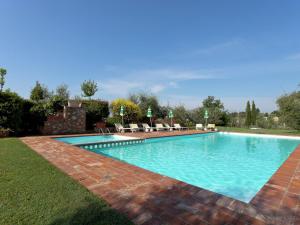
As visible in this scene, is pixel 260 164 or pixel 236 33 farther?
pixel 236 33

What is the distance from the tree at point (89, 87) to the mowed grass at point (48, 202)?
18949 mm

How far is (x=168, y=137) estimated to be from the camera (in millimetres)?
13008

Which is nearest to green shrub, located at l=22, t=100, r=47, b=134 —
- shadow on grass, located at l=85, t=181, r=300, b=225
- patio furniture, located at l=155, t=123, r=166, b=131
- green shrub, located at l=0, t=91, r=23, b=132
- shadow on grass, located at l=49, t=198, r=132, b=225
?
green shrub, located at l=0, t=91, r=23, b=132

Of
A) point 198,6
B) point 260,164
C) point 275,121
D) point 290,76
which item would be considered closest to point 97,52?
point 198,6

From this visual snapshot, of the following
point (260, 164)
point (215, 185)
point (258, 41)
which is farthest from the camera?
point (258, 41)

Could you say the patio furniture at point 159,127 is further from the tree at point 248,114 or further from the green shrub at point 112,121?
the tree at point 248,114

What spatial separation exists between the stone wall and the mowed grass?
31.7 ft

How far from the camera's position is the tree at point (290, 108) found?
14477mm

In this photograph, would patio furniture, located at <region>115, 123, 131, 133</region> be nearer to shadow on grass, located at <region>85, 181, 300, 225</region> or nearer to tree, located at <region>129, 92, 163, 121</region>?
tree, located at <region>129, 92, 163, 121</region>

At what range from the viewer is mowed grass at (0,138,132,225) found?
2139 mm

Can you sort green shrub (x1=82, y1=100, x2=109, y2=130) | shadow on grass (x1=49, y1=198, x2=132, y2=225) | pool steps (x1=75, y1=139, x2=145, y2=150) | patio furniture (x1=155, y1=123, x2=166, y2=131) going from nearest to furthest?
shadow on grass (x1=49, y1=198, x2=132, y2=225) < pool steps (x1=75, y1=139, x2=145, y2=150) < green shrub (x1=82, y1=100, x2=109, y2=130) < patio furniture (x1=155, y1=123, x2=166, y2=131)

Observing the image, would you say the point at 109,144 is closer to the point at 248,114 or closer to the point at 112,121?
the point at 112,121

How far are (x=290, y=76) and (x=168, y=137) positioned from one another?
511 inches

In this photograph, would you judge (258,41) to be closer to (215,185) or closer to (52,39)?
(215,185)
